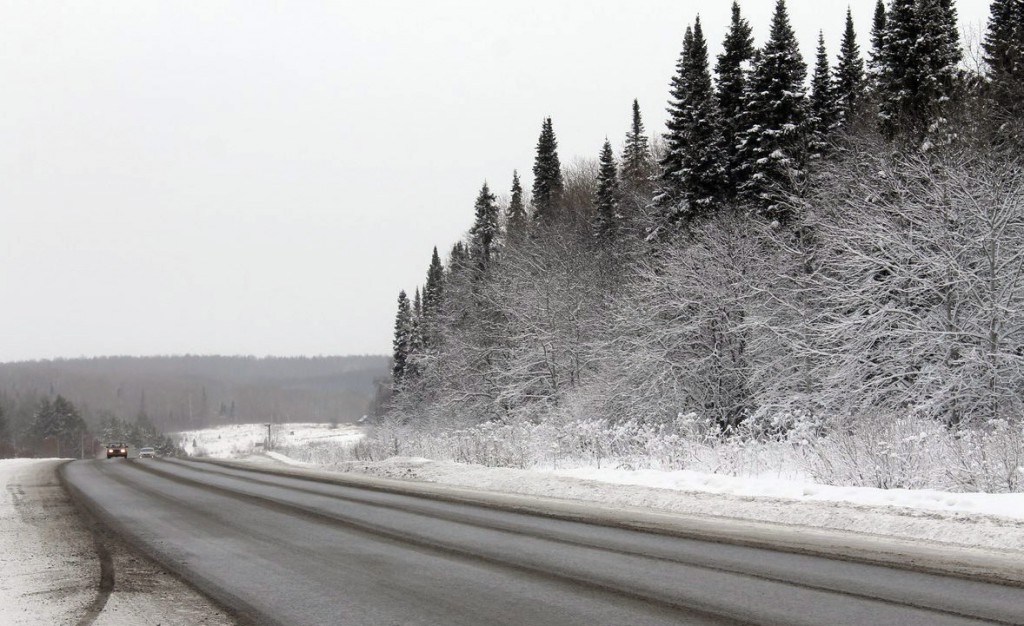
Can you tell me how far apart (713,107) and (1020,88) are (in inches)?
551

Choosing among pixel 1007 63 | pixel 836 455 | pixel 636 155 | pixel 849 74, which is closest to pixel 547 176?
pixel 636 155

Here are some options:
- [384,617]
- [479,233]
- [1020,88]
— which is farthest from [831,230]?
[479,233]

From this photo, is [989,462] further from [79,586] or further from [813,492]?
[79,586]

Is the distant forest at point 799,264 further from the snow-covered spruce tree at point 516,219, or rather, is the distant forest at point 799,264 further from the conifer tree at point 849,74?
the snow-covered spruce tree at point 516,219

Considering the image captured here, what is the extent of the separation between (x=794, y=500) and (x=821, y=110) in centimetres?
3340

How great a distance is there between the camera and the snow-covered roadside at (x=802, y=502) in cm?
872

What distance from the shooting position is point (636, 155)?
2726 inches

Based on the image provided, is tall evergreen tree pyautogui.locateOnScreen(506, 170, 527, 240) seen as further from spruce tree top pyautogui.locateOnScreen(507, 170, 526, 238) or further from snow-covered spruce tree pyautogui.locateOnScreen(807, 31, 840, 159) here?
snow-covered spruce tree pyautogui.locateOnScreen(807, 31, 840, 159)

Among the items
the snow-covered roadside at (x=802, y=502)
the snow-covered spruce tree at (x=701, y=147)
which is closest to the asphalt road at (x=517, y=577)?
the snow-covered roadside at (x=802, y=502)

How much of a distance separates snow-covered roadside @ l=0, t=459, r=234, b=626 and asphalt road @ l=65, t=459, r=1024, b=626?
0.96ft

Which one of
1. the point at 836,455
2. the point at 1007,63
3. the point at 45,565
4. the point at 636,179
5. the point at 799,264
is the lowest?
the point at 45,565

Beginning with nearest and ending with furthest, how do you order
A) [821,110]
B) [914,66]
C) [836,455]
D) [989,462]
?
[989,462]
[836,455]
[914,66]
[821,110]

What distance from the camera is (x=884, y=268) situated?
75.7 ft

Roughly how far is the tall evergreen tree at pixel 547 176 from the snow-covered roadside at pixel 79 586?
4950cm
